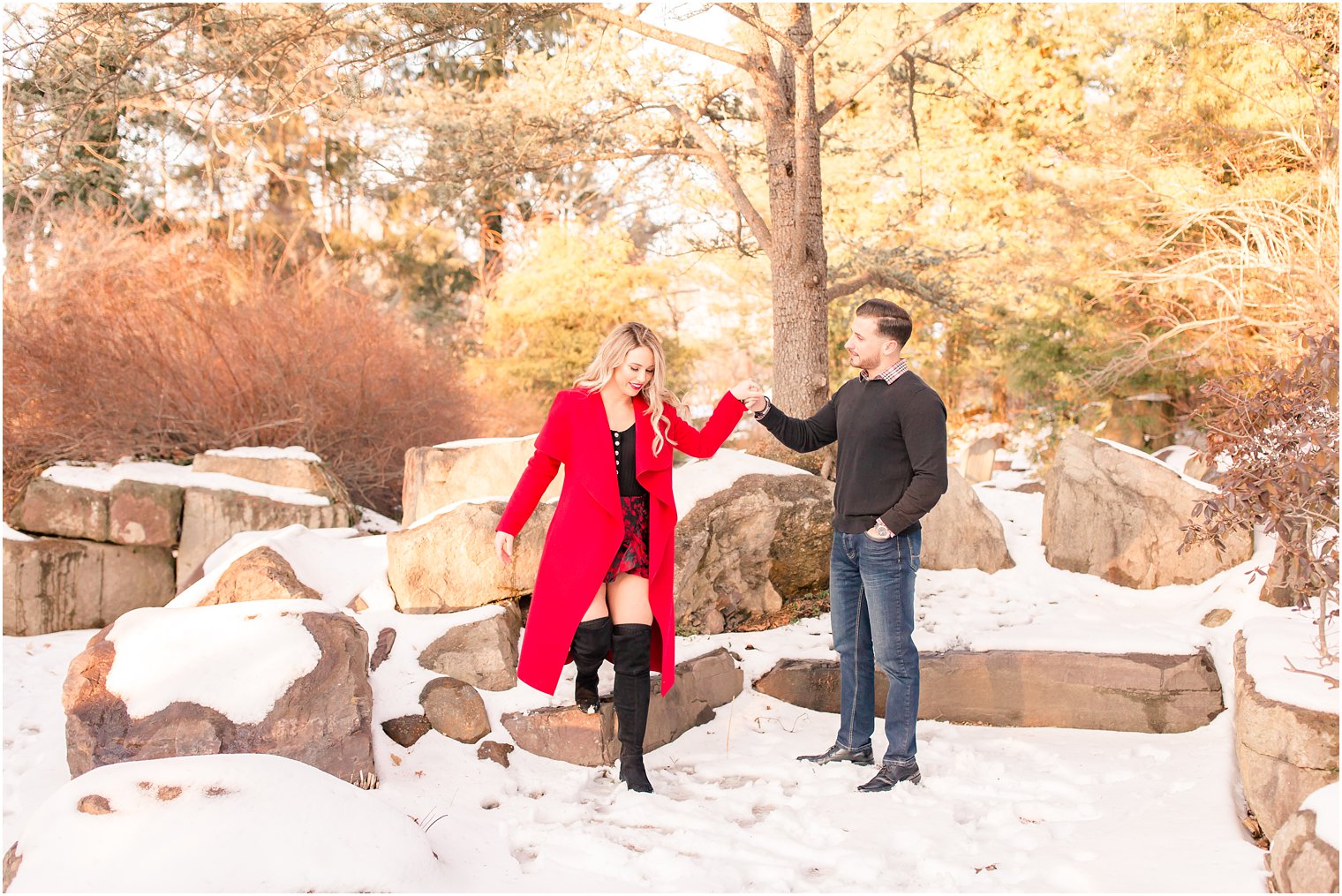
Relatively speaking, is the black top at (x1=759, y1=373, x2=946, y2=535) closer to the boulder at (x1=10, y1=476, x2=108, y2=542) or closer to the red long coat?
the red long coat

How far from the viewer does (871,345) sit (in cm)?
372

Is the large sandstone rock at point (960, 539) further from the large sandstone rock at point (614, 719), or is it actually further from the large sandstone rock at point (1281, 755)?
the large sandstone rock at point (1281, 755)

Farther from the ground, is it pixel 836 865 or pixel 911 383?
pixel 911 383

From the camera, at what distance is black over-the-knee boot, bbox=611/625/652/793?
11.8ft

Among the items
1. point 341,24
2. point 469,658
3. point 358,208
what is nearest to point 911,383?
point 469,658

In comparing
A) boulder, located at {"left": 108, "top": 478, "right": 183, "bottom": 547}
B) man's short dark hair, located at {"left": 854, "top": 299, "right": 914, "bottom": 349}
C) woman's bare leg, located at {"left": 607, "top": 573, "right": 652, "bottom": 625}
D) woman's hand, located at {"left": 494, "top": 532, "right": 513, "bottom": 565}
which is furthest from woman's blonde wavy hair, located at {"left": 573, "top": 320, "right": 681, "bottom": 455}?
boulder, located at {"left": 108, "top": 478, "right": 183, "bottom": 547}

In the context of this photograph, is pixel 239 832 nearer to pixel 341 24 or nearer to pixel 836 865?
pixel 836 865

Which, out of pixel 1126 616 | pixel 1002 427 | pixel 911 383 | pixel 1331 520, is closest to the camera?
pixel 1331 520

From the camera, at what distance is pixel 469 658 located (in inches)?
163

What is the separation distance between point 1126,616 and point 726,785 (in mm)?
2896

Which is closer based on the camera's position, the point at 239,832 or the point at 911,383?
the point at 239,832

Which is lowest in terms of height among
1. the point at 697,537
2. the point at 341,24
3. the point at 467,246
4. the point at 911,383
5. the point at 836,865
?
the point at 836,865

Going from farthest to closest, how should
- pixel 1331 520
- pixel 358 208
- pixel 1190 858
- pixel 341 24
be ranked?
pixel 358 208 → pixel 341 24 → pixel 1331 520 → pixel 1190 858

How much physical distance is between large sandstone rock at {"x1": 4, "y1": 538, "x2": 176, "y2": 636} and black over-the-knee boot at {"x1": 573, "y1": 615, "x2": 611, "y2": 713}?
427 cm
